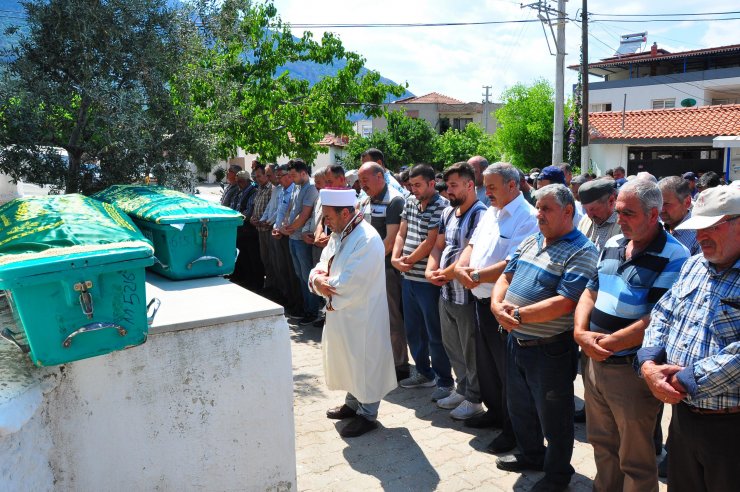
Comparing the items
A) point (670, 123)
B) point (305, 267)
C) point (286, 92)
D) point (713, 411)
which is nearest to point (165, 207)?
point (713, 411)

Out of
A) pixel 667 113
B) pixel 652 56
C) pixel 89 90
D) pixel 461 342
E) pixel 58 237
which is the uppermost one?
pixel 652 56

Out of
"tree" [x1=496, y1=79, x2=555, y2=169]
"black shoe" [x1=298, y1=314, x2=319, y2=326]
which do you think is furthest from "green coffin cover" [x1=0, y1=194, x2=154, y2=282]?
"tree" [x1=496, y1=79, x2=555, y2=169]

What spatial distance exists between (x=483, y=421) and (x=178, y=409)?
8.13ft

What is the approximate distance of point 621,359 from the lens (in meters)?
3.22

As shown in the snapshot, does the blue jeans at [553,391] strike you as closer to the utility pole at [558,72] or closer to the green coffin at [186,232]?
the green coffin at [186,232]

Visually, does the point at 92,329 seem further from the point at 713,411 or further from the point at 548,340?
the point at 713,411

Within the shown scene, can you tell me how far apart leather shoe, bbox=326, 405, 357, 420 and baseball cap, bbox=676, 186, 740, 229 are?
9.99 feet

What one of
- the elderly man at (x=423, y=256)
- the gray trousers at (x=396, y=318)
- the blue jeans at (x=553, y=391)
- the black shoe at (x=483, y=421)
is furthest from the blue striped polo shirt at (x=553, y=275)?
the gray trousers at (x=396, y=318)

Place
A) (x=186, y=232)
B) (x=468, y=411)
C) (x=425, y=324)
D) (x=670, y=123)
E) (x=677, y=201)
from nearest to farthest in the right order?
(x=186, y=232), (x=677, y=201), (x=468, y=411), (x=425, y=324), (x=670, y=123)

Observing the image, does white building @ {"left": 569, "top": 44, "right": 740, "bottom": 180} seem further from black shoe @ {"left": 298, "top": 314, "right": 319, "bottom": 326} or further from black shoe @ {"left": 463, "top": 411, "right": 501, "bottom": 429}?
black shoe @ {"left": 463, "top": 411, "right": 501, "bottom": 429}

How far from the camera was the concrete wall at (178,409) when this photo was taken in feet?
10.0

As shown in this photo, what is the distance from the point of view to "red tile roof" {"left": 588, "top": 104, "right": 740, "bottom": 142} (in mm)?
26094

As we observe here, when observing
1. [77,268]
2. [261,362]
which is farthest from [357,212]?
[77,268]

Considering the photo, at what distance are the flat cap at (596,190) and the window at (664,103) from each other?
137 ft
